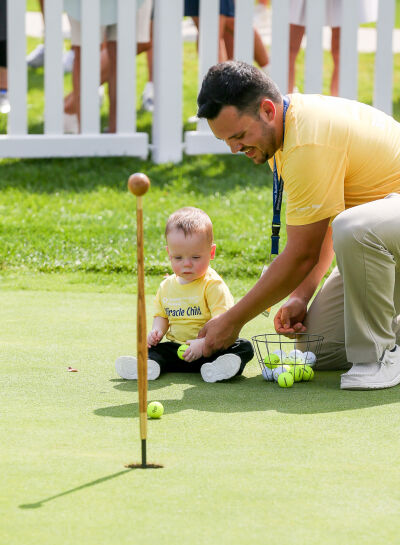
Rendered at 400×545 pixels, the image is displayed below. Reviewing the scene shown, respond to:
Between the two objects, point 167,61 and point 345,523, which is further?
point 167,61

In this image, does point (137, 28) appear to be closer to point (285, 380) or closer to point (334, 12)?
point (334, 12)

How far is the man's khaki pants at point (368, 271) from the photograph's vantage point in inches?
148

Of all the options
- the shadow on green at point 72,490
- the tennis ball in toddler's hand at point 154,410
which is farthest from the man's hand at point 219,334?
the shadow on green at point 72,490

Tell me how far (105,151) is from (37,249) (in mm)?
1683

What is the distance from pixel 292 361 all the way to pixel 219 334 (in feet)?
1.16

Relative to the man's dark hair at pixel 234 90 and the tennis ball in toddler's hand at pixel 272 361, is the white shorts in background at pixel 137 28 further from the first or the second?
the tennis ball in toddler's hand at pixel 272 361

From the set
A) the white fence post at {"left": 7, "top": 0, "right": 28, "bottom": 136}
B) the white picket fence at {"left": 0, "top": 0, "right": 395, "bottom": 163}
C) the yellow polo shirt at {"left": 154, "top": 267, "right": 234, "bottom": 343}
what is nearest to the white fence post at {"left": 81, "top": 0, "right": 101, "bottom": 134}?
the white picket fence at {"left": 0, "top": 0, "right": 395, "bottom": 163}

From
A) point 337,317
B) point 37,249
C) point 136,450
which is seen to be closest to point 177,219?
point 337,317

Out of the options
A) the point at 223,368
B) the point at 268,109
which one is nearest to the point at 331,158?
the point at 268,109

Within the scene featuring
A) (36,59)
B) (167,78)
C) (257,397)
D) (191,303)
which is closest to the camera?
(257,397)

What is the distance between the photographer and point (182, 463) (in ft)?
9.03

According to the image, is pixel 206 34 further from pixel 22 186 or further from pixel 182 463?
pixel 182 463

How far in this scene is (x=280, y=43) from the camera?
8242 millimetres

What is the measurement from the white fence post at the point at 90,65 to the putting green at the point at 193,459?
407 cm
